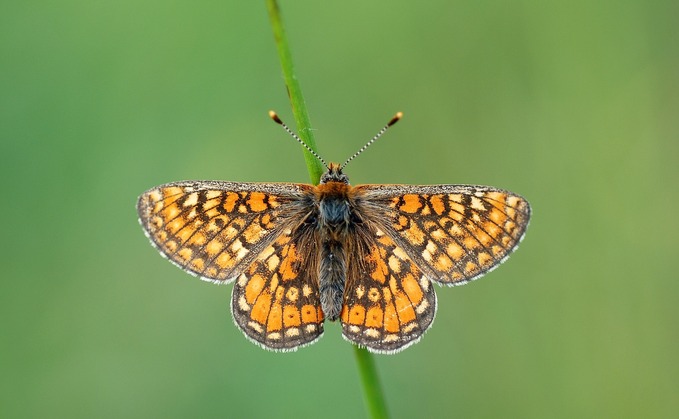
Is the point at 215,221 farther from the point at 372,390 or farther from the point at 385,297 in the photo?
the point at 372,390

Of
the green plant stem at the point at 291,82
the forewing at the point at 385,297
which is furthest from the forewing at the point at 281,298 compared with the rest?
the green plant stem at the point at 291,82

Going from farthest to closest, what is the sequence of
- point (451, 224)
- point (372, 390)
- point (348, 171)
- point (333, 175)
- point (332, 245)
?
point (348, 171) → point (332, 245) → point (451, 224) → point (333, 175) → point (372, 390)

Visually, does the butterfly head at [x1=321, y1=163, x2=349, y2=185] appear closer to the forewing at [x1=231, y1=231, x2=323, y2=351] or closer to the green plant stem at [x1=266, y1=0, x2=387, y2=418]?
the forewing at [x1=231, y1=231, x2=323, y2=351]

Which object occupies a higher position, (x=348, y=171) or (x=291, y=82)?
(x=348, y=171)

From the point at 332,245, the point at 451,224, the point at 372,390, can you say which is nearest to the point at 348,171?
the point at 332,245

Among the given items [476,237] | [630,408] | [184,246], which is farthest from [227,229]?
[630,408]

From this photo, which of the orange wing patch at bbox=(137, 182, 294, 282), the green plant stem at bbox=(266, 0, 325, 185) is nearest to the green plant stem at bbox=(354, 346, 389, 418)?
the green plant stem at bbox=(266, 0, 325, 185)
